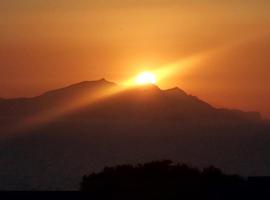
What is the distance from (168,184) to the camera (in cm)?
2475

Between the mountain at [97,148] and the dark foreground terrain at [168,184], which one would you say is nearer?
the dark foreground terrain at [168,184]

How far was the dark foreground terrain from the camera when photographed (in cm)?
2456

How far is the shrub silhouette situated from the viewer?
80.5ft

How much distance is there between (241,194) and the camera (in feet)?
82.8

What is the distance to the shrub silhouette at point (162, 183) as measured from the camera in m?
24.5

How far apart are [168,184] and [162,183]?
0.51 feet

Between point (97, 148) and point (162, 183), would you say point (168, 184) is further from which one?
point (97, 148)

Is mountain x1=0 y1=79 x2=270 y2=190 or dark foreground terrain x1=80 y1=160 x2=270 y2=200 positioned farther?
mountain x1=0 y1=79 x2=270 y2=190

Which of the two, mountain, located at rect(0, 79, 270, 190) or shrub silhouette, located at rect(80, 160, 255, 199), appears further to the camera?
mountain, located at rect(0, 79, 270, 190)

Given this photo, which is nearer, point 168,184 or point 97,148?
point 168,184

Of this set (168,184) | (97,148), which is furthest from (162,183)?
(97,148)

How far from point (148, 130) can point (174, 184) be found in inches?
6325

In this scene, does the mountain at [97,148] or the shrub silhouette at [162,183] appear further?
the mountain at [97,148]

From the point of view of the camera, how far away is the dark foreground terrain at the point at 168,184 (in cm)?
2456
